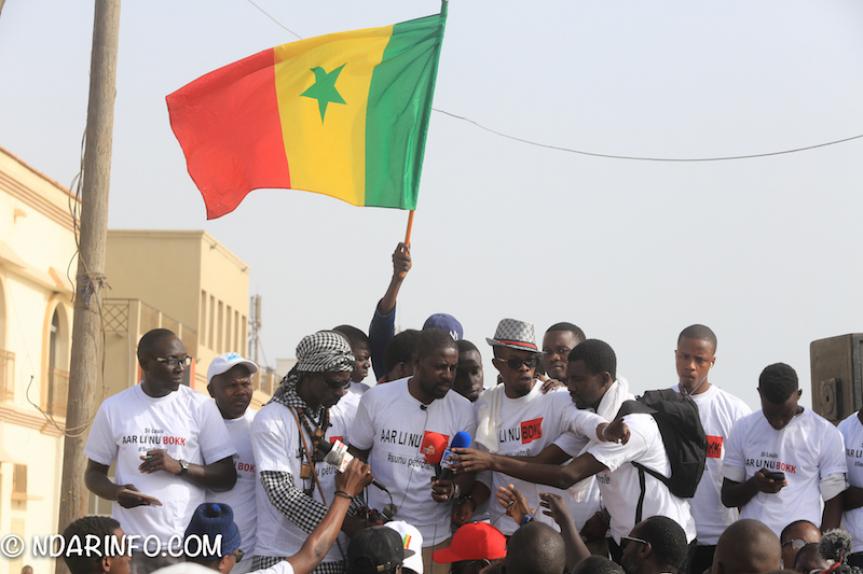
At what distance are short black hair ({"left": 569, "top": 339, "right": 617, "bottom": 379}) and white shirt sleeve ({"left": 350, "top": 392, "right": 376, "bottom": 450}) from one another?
1.16 meters

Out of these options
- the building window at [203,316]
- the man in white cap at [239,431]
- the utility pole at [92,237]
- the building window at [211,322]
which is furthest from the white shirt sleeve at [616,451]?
the building window at [211,322]

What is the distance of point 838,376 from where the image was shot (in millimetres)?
10344

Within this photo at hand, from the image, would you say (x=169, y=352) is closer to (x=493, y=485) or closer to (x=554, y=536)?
(x=493, y=485)

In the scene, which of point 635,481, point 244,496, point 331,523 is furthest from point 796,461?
point 244,496

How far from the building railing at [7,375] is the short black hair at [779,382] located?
19617mm

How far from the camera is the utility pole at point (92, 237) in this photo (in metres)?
11.4

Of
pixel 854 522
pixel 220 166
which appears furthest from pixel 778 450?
pixel 220 166

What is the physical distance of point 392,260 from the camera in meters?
9.10

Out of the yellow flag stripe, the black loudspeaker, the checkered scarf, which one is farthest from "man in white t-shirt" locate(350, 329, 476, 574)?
the black loudspeaker

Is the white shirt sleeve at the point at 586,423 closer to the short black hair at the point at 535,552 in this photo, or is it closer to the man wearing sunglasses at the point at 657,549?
the man wearing sunglasses at the point at 657,549

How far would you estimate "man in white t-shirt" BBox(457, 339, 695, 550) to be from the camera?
7277mm

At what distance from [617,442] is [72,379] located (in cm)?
589

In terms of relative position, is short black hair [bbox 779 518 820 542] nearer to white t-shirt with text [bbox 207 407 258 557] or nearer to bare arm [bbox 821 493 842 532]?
bare arm [bbox 821 493 842 532]

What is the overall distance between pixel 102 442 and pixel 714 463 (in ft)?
11.9
